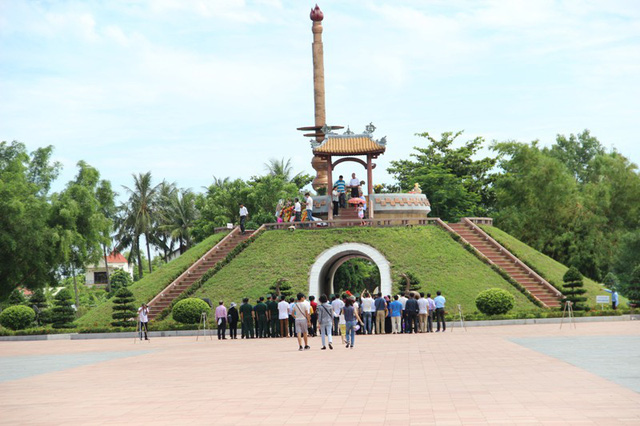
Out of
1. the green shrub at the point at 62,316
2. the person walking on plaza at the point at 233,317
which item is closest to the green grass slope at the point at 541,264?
the person walking on plaza at the point at 233,317

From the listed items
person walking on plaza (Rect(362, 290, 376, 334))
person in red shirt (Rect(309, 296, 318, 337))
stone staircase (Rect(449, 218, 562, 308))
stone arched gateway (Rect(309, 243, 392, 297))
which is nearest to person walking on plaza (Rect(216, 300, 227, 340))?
person in red shirt (Rect(309, 296, 318, 337))

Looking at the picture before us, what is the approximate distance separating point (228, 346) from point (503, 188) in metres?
41.1

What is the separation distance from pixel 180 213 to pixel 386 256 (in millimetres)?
39603

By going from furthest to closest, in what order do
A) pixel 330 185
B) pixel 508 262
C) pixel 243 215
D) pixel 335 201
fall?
1. pixel 330 185
2. pixel 335 201
3. pixel 243 215
4. pixel 508 262

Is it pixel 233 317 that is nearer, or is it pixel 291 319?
pixel 291 319

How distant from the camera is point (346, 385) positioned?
43.0 ft

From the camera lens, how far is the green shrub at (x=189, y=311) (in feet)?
111

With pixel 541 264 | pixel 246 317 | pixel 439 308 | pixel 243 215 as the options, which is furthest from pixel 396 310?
pixel 243 215

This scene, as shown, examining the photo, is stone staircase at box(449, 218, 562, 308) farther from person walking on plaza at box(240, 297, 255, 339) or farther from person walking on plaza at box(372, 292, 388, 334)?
person walking on plaza at box(240, 297, 255, 339)

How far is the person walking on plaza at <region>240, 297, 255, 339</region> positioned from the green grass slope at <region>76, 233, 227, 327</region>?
987cm

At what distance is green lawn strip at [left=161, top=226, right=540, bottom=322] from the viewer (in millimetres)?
36469

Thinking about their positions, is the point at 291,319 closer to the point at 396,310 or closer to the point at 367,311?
the point at 367,311

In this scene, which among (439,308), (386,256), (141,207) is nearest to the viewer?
(439,308)

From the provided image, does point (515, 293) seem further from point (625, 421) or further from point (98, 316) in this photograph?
point (625, 421)
